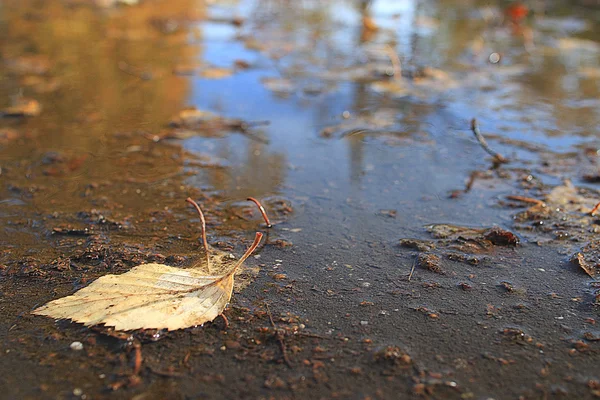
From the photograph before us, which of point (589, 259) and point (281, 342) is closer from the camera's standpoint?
point (281, 342)

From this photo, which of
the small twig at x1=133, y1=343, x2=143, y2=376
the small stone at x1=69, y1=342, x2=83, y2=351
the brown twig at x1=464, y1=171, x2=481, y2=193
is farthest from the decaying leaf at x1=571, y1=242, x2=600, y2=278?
the small stone at x1=69, y1=342, x2=83, y2=351

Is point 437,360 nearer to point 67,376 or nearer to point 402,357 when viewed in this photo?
point 402,357

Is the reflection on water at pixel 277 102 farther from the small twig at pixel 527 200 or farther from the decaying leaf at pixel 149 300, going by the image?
the decaying leaf at pixel 149 300

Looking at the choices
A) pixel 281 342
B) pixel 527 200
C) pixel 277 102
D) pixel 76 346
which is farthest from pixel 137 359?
pixel 277 102

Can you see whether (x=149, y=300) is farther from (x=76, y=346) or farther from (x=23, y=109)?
(x=23, y=109)

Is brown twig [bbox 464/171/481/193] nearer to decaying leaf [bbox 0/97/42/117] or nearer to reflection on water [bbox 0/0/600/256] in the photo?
reflection on water [bbox 0/0/600/256]

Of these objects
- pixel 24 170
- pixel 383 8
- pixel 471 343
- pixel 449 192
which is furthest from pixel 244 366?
pixel 383 8
